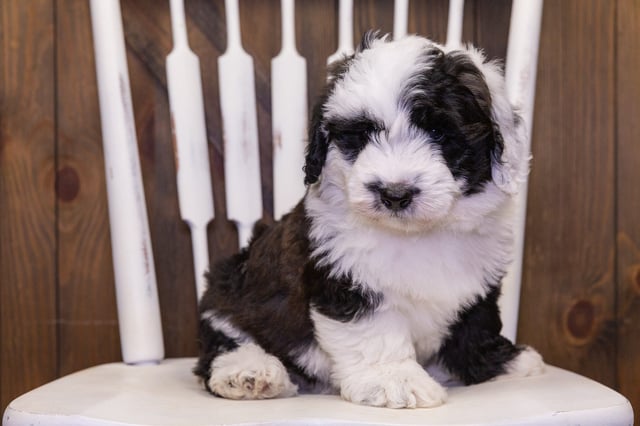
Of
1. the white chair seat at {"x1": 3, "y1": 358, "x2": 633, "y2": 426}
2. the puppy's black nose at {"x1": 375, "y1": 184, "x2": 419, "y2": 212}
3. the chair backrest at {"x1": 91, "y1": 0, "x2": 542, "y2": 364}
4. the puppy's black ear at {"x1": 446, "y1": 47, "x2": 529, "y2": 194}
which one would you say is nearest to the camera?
the white chair seat at {"x1": 3, "y1": 358, "x2": 633, "y2": 426}

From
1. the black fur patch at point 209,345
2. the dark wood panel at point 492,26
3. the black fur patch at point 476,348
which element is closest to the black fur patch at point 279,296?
the black fur patch at point 209,345

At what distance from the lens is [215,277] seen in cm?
181

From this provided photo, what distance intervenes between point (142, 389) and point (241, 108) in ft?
2.47

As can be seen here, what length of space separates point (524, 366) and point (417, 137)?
0.52m

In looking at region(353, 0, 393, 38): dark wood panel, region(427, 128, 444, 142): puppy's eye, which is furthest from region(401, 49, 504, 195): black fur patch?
region(353, 0, 393, 38): dark wood panel

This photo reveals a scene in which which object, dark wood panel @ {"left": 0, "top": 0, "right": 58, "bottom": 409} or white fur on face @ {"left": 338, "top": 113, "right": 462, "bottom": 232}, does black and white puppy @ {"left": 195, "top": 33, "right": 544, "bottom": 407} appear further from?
dark wood panel @ {"left": 0, "top": 0, "right": 58, "bottom": 409}

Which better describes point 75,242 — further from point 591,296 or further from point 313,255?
point 591,296

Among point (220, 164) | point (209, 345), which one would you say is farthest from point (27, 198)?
point (209, 345)

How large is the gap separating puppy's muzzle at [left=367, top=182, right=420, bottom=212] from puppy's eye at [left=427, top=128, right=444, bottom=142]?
11 cm

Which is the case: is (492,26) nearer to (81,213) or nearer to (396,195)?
(396,195)

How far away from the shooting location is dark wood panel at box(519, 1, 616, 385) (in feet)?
7.20

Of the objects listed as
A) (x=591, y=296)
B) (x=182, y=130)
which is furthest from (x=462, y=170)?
(x=591, y=296)

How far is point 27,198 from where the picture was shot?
223cm

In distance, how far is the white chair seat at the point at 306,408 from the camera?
1.20 m
